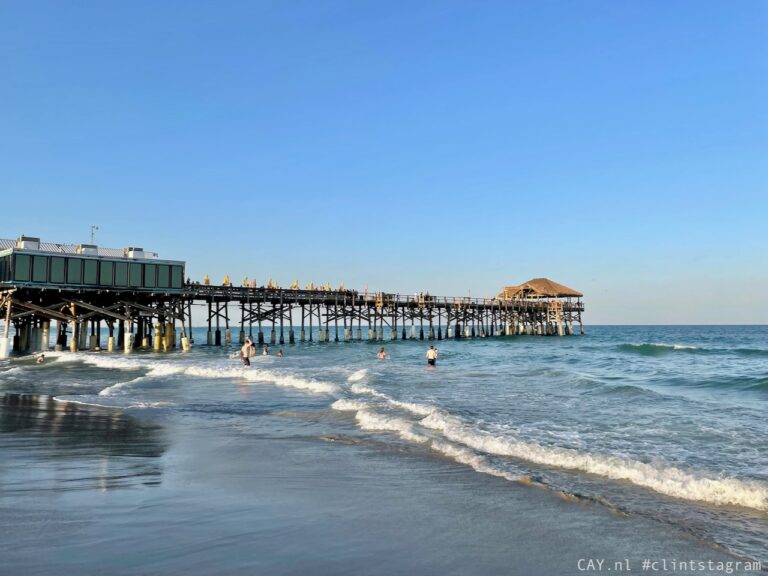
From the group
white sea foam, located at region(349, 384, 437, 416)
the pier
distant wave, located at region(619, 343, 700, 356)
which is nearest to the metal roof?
the pier

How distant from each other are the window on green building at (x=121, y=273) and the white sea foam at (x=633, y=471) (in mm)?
32893

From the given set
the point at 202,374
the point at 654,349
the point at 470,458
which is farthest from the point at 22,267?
the point at 654,349

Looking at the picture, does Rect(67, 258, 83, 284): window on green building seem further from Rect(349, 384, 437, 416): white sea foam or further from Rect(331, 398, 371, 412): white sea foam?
Rect(331, 398, 371, 412): white sea foam

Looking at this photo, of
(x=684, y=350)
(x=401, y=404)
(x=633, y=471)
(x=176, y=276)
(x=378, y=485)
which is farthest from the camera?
(x=684, y=350)

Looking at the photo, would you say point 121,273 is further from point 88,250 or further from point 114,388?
point 114,388

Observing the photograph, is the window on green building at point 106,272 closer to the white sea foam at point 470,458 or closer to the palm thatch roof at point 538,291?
the white sea foam at point 470,458

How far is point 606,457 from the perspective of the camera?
913 centimetres

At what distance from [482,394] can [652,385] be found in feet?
27.4

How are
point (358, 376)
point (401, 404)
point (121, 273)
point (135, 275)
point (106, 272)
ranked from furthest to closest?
1. point (135, 275)
2. point (121, 273)
3. point (106, 272)
4. point (358, 376)
5. point (401, 404)

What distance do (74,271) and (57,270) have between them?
3.28ft

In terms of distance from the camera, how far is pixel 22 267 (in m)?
34.8

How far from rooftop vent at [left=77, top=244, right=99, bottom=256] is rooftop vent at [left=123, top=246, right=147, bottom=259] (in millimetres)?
1852

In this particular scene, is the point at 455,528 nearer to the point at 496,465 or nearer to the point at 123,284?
the point at 496,465

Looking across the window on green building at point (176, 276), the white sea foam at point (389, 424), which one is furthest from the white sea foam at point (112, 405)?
the window on green building at point (176, 276)
